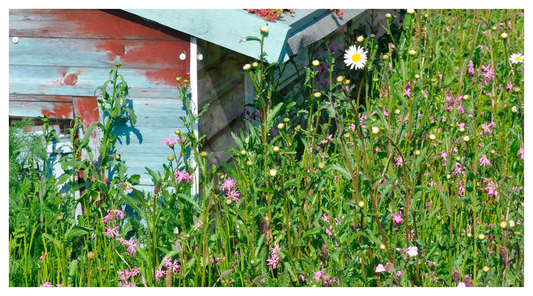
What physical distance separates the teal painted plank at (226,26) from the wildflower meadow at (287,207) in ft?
0.23

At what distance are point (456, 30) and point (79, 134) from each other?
4503mm

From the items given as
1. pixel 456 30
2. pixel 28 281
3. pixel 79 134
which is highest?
pixel 456 30

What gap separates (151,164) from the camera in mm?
3674

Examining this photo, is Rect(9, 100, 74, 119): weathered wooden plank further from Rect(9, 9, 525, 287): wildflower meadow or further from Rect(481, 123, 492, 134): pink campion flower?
Rect(481, 123, 492, 134): pink campion flower

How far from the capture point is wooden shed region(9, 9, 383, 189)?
11.4 feet

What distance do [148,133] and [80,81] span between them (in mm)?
613

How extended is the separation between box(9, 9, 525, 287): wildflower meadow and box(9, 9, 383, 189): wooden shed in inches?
4.0

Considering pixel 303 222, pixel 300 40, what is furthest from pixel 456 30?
pixel 303 222

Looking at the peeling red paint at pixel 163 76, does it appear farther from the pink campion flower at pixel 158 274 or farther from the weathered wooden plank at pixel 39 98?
the pink campion flower at pixel 158 274

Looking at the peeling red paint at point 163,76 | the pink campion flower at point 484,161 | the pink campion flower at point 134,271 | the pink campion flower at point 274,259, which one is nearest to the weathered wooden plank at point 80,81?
the peeling red paint at point 163,76

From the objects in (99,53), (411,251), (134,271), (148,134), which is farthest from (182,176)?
(411,251)
